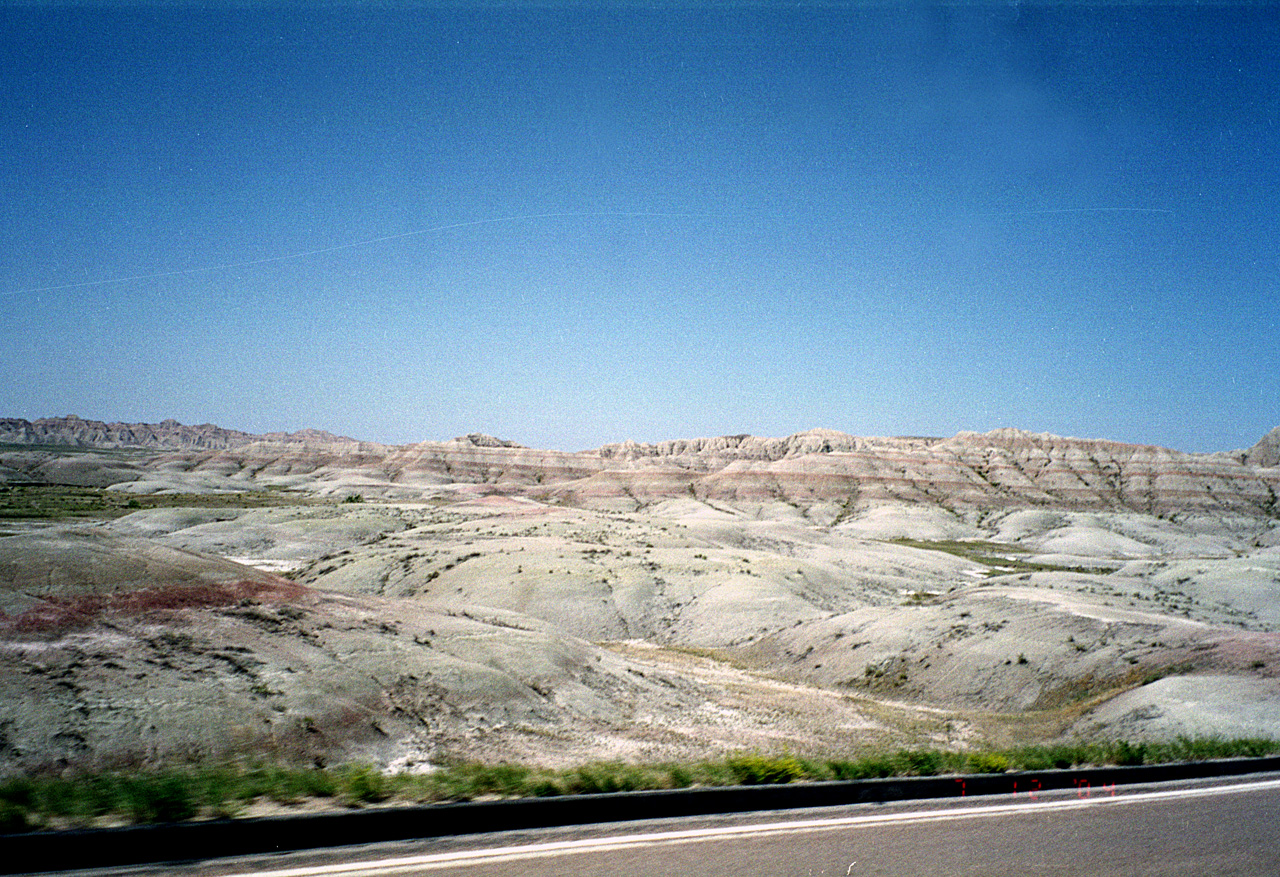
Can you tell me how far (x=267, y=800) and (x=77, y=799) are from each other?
1.58 metres

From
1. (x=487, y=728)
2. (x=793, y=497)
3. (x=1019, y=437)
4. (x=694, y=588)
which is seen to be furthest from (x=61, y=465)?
(x=1019, y=437)

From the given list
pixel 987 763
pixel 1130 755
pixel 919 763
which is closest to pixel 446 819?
pixel 919 763

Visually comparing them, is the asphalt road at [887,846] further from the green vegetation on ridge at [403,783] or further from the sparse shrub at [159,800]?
the green vegetation on ridge at [403,783]

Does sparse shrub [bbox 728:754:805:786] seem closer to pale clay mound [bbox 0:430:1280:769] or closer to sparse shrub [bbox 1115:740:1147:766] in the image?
sparse shrub [bbox 1115:740:1147:766]

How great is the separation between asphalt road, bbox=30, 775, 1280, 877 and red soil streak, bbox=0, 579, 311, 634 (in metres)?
12.6

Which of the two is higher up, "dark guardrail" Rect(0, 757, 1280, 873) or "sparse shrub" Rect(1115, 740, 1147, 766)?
"dark guardrail" Rect(0, 757, 1280, 873)

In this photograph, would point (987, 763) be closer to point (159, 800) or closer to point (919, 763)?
point (919, 763)

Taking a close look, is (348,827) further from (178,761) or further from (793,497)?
(793,497)

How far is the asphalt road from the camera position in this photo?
589 centimetres

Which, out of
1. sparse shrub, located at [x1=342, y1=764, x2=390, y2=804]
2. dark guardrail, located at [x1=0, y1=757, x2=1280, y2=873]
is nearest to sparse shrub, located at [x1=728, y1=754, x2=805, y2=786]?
dark guardrail, located at [x1=0, y1=757, x2=1280, y2=873]

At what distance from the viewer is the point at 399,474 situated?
189 meters

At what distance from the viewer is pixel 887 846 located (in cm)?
690

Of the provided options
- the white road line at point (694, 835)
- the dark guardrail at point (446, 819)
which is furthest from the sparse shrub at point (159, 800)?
the white road line at point (694, 835)

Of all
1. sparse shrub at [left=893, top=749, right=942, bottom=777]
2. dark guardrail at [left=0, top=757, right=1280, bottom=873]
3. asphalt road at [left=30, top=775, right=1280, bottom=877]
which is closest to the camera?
dark guardrail at [left=0, top=757, right=1280, bottom=873]
